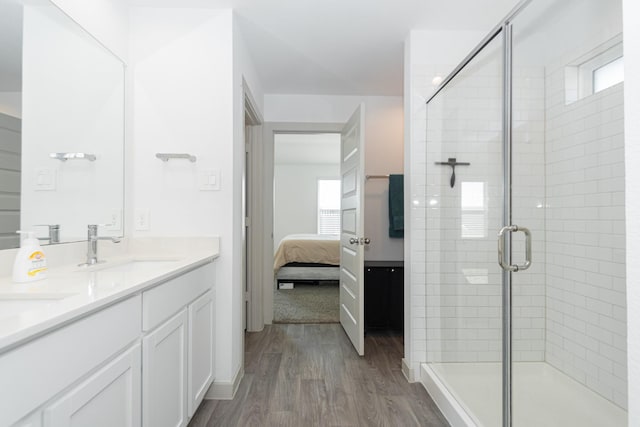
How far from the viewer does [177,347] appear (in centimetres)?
151

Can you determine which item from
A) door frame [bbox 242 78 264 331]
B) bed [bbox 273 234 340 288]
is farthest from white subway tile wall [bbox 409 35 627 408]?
bed [bbox 273 234 340 288]

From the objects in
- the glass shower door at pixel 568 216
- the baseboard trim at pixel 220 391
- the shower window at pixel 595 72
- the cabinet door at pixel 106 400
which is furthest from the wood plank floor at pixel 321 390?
the shower window at pixel 595 72

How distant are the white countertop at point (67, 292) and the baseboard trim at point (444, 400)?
59.4 inches

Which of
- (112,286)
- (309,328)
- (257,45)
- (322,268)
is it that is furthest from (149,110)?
(322,268)

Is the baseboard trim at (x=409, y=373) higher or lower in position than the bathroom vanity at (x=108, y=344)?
lower

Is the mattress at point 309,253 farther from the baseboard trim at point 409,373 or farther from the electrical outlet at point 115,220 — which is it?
the electrical outlet at point 115,220

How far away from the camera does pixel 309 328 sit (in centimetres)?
335

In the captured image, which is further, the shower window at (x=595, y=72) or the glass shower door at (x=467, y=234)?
the glass shower door at (x=467, y=234)

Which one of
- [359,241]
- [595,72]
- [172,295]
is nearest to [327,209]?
[359,241]

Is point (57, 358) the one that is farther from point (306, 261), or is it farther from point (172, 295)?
point (306, 261)

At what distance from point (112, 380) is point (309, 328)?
8.08 feet

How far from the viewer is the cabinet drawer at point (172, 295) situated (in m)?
1.24

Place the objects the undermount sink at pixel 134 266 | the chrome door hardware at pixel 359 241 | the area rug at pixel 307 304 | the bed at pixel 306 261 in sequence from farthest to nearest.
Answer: the bed at pixel 306 261 < the area rug at pixel 307 304 < the chrome door hardware at pixel 359 241 < the undermount sink at pixel 134 266

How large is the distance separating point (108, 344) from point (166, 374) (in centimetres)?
47
